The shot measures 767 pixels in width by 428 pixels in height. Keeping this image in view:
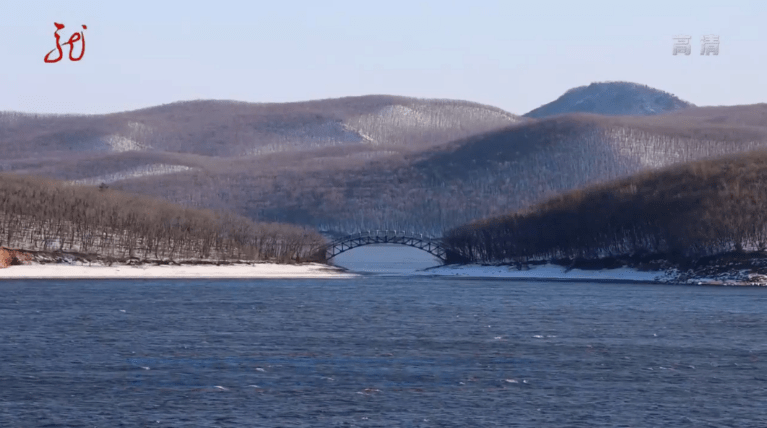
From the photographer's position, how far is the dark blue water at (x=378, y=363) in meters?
36.9

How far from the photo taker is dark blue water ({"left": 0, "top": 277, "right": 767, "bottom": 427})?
1453 inches

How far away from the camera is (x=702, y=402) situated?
3916cm

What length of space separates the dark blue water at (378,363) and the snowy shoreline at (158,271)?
35453 millimetres

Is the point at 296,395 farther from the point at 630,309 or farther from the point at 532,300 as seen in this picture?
the point at 532,300

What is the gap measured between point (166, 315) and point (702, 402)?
123 feet

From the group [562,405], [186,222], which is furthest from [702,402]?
[186,222]

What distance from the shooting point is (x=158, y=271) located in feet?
427

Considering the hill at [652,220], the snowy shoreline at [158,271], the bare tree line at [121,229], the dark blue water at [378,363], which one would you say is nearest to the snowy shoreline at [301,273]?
the snowy shoreline at [158,271]

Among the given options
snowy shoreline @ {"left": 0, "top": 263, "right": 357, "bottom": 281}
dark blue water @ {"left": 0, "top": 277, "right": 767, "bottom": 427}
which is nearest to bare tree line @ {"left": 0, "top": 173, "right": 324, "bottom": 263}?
snowy shoreline @ {"left": 0, "top": 263, "right": 357, "bottom": 281}

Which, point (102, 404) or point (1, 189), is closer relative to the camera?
point (102, 404)

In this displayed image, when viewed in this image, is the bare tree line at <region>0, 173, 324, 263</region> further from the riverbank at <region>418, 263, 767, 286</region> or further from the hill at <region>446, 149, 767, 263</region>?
the hill at <region>446, 149, 767, 263</region>

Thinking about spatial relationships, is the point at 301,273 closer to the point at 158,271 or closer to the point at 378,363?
the point at 158,271

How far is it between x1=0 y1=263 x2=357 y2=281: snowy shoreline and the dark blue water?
116 ft

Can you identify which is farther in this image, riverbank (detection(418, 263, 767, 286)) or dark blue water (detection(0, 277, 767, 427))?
riverbank (detection(418, 263, 767, 286))
